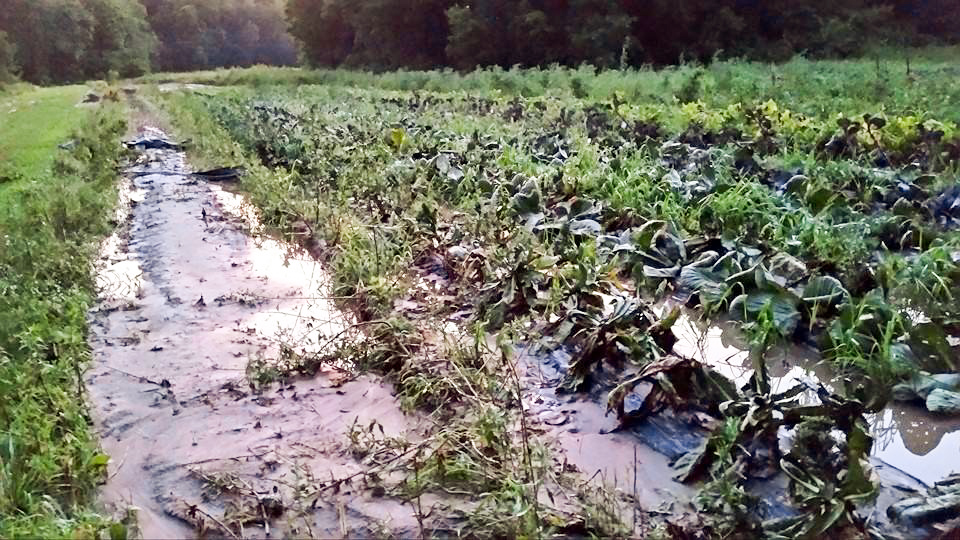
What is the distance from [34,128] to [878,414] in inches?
545

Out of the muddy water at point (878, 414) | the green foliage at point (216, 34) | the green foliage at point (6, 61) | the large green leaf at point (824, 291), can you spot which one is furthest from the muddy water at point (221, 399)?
the green foliage at point (216, 34)

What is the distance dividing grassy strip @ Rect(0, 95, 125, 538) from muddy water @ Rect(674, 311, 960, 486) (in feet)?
7.77

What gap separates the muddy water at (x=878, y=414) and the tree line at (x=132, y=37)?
3069 cm

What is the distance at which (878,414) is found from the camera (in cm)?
283

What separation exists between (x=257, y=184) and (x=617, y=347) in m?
4.94

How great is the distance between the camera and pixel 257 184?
7.34 meters

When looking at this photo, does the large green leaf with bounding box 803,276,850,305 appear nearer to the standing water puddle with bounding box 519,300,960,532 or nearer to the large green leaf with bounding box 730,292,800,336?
the large green leaf with bounding box 730,292,800,336

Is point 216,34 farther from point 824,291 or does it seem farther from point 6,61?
point 824,291

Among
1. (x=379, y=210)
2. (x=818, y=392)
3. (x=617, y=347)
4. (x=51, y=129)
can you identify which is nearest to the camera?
(x=818, y=392)

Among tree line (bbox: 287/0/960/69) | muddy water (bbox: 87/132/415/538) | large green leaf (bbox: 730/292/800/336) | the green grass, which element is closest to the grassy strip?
muddy water (bbox: 87/132/415/538)

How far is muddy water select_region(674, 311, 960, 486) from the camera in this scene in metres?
2.62

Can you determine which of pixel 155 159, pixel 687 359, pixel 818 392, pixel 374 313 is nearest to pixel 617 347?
pixel 687 359

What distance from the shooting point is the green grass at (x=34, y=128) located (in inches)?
362

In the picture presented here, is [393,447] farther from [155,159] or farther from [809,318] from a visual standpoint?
[155,159]
